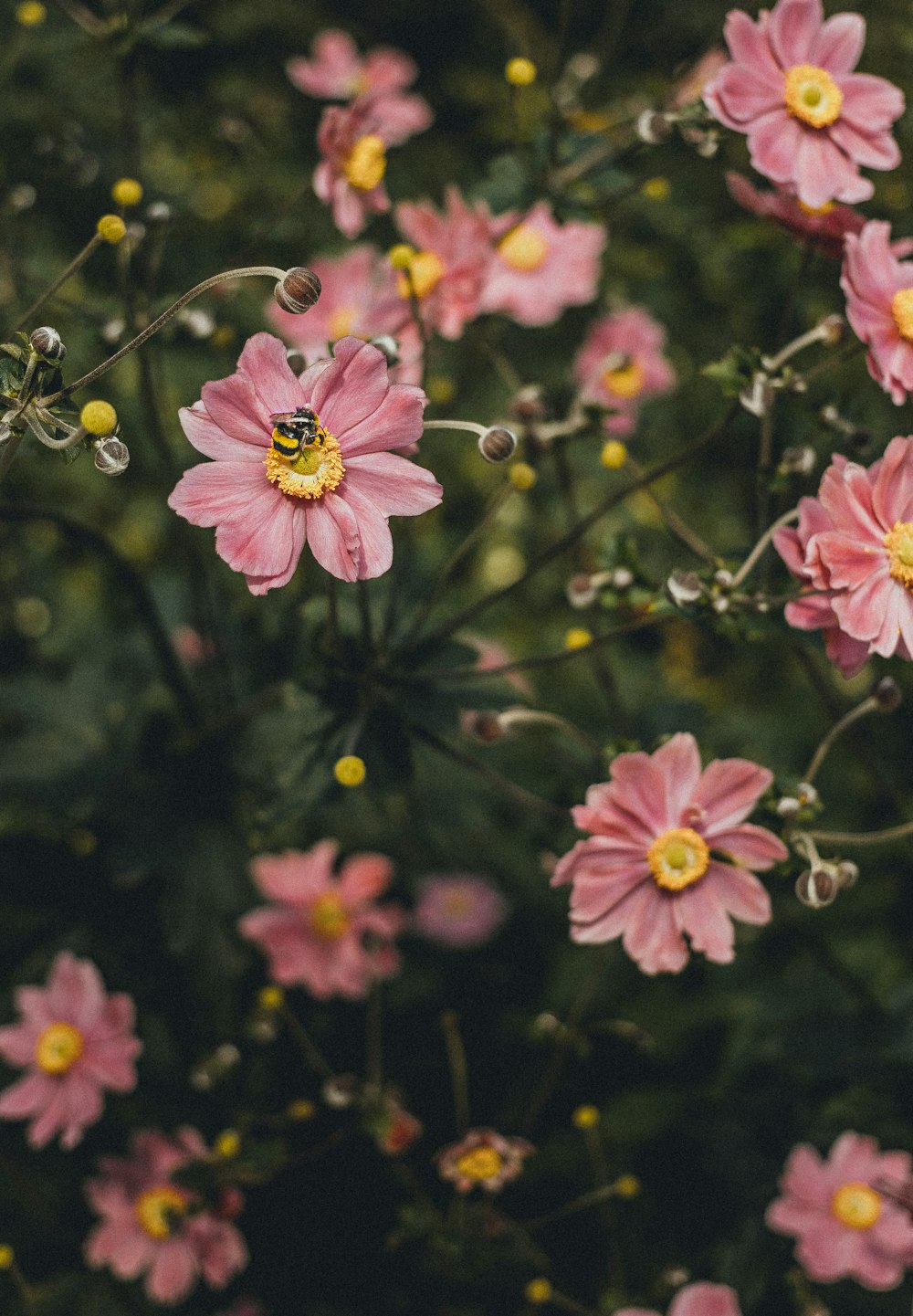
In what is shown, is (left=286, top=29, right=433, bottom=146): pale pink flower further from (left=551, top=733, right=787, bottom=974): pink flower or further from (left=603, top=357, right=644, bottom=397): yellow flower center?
(left=551, top=733, right=787, bottom=974): pink flower

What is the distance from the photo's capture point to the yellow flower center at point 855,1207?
2.05m

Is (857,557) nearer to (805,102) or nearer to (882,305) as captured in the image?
(882,305)

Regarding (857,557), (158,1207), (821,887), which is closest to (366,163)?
(857,557)

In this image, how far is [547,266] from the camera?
260cm

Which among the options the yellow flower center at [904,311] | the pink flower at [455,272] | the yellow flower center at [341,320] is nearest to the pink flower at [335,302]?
the yellow flower center at [341,320]

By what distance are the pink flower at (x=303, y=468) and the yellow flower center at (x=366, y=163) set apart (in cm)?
62

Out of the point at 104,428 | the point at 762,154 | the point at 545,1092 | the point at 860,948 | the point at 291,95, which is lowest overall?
the point at 860,948

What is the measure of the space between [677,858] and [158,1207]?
4.26ft

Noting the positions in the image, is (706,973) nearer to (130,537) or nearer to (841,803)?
(841,803)

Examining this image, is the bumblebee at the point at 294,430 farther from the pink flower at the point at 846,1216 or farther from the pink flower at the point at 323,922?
the pink flower at the point at 846,1216

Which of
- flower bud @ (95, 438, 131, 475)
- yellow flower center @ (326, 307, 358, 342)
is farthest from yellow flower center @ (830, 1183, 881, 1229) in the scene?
yellow flower center @ (326, 307, 358, 342)

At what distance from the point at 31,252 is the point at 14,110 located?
0.34 m

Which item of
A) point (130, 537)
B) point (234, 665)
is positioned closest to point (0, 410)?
point (234, 665)

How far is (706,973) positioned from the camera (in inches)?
92.2
